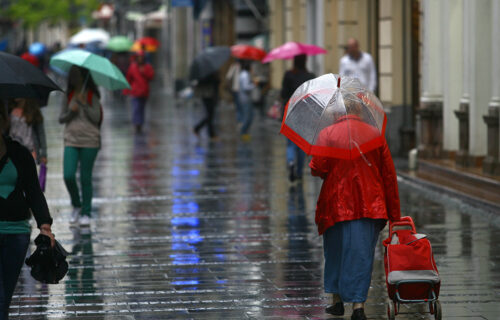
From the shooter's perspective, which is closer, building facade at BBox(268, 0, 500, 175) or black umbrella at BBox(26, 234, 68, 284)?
black umbrella at BBox(26, 234, 68, 284)

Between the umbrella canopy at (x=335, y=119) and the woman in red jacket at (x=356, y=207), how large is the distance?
2cm

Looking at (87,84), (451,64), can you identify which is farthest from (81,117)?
(451,64)

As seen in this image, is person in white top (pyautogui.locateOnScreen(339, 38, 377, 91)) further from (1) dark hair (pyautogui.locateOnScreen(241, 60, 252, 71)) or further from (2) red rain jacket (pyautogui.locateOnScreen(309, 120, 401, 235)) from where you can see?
(2) red rain jacket (pyautogui.locateOnScreen(309, 120, 401, 235))

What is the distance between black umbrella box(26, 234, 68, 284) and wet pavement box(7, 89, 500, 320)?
1.42 meters

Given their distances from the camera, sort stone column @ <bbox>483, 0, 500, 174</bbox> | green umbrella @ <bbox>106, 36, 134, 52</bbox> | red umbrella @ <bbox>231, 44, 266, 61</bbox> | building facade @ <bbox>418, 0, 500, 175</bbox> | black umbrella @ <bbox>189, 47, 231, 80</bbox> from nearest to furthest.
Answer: stone column @ <bbox>483, 0, 500, 174</bbox> → building facade @ <bbox>418, 0, 500, 175</bbox> → black umbrella @ <bbox>189, 47, 231, 80</bbox> → red umbrella @ <bbox>231, 44, 266, 61</bbox> → green umbrella @ <bbox>106, 36, 134, 52</bbox>

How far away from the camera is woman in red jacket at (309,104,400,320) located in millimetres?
7113

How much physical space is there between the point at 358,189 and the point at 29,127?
510 centimetres

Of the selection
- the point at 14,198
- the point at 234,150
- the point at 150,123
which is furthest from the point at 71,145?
the point at 150,123

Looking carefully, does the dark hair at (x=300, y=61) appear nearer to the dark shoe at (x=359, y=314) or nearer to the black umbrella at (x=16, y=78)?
the dark shoe at (x=359, y=314)

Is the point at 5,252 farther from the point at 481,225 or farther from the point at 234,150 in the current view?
the point at 234,150

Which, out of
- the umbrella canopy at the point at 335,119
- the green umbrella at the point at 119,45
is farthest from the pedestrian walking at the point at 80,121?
the green umbrella at the point at 119,45

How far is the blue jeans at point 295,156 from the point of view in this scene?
1553 centimetres

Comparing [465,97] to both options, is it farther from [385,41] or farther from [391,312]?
[391,312]

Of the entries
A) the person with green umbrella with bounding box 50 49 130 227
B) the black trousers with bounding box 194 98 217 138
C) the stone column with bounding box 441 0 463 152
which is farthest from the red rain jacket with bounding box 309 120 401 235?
the black trousers with bounding box 194 98 217 138
